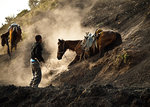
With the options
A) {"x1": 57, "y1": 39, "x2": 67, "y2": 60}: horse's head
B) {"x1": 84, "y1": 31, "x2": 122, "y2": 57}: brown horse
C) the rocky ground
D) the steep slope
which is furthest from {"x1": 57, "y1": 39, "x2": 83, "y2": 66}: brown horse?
{"x1": 84, "y1": 31, "x2": 122, "y2": 57}: brown horse

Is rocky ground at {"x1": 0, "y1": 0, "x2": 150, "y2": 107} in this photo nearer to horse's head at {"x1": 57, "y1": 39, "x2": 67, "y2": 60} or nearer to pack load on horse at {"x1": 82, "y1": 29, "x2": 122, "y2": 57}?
pack load on horse at {"x1": 82, "y1": 29, "x2": 122, "y2": 57}

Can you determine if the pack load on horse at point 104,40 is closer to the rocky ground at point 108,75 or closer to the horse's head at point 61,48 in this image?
the rocky ground at point 108,75

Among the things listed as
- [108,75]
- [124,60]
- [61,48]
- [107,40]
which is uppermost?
[107,40]

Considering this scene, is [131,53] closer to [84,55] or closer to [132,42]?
[132,42]

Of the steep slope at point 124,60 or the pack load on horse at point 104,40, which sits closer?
the steep slope at point 124,60

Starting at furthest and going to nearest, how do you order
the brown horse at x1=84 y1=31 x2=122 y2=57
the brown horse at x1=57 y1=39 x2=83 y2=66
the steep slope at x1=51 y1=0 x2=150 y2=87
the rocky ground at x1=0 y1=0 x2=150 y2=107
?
the brown horse at x1=57 y1=39 x2=83 y2=66 < the brown horse at x1=84 y1=31 x2=122 y2=57 < the steep slope at x1=51 y1=0 x2=150 y2=87 < the rocky ground at x1=0 y1=0 x2=150 y2=107

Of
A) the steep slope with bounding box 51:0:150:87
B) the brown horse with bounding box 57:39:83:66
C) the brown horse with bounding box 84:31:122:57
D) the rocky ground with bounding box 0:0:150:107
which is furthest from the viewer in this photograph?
the brown horse with bounding box 57:39:83:66

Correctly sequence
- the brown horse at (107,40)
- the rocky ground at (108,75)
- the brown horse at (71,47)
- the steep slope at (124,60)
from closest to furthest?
the rocky ground at (108,75), the steep slope at (124,60), the brown horse at (107,40), the brown horse at (71,47)

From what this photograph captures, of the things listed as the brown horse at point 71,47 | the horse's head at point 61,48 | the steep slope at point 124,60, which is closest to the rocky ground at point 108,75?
the steep slope at point 124,60

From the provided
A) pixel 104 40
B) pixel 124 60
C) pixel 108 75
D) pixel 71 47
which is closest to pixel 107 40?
pixel 104 40

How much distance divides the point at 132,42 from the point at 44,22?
1743 cm

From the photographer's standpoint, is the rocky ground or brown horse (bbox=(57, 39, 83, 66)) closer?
the rocky ground

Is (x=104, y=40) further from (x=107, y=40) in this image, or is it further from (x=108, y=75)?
Result: (x=108, y=75)

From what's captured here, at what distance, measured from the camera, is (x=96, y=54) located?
581 inches
